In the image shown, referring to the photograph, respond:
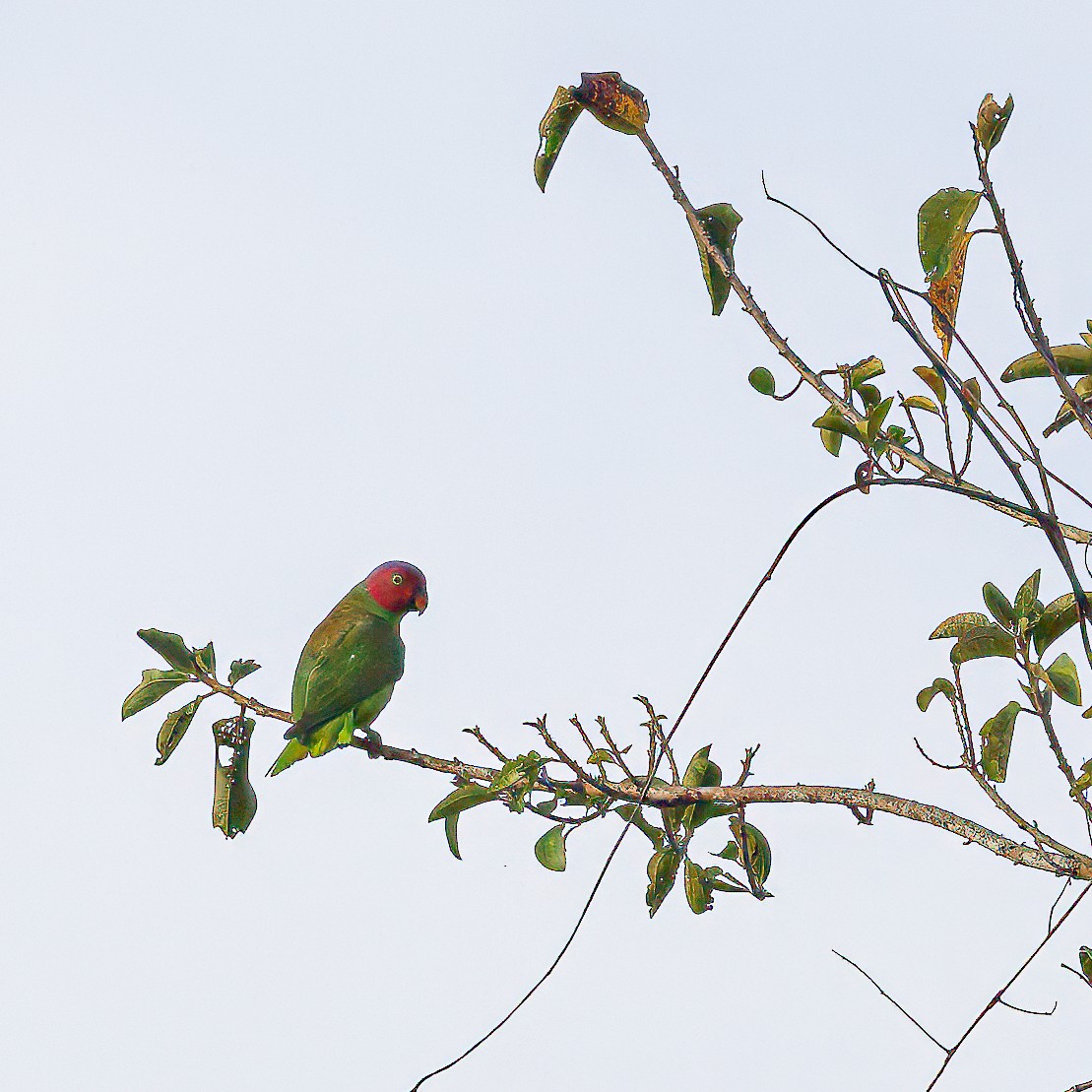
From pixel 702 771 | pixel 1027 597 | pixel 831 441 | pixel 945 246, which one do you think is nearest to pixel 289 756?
pixel 702 771

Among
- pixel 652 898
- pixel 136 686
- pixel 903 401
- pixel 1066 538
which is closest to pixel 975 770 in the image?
pixel 1066 538

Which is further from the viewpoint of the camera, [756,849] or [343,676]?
[343,676]

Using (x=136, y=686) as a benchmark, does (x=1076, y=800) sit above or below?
below

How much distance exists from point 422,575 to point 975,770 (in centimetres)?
242

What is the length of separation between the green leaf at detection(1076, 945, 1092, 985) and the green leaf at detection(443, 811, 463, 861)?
122 cm

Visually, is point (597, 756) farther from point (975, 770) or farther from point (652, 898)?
point (975, 770)

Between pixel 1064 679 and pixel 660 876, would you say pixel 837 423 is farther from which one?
pixel 660 876

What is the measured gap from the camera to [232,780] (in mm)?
2998

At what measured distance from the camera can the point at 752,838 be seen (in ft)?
8.49

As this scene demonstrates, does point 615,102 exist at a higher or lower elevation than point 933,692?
higher

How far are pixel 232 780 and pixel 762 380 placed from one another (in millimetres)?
1655

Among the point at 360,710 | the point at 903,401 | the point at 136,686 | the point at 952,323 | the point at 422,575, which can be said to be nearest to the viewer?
the point at 952,323

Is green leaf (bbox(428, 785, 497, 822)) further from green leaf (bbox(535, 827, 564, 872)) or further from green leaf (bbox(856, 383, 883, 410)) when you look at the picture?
green leaf (bbox(856, 383, 883, 410))

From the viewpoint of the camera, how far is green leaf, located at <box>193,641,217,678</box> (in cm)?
295
